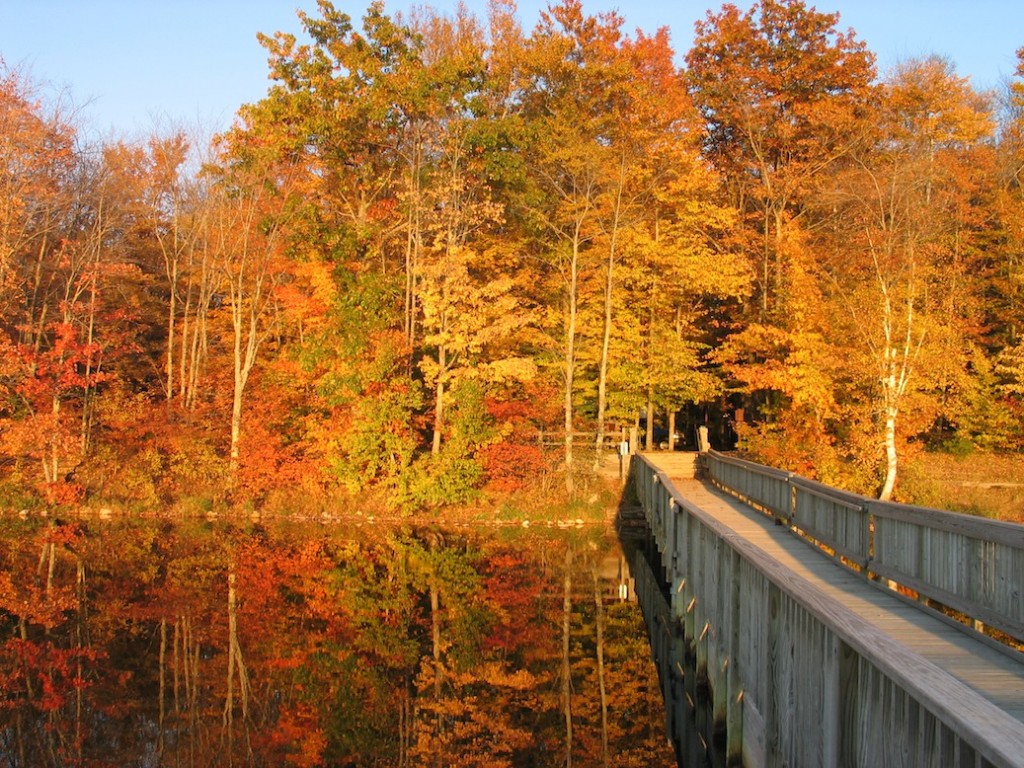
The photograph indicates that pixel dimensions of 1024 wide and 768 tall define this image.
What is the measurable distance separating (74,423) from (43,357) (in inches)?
90.1

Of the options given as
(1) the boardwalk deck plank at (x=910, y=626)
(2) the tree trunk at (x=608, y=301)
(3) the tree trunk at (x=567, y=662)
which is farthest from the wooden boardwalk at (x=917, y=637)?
(2) the tree trunk at (x=608, y=301)

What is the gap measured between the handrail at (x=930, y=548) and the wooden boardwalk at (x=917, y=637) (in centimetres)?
18

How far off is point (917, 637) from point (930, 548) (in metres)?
1.39

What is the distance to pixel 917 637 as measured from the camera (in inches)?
286

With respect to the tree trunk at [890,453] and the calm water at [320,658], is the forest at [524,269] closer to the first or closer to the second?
the tree trunk at [890,453]

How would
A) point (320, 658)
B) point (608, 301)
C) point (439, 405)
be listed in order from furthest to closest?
point (608, 301) < point (439, 405) < point (320, 658)

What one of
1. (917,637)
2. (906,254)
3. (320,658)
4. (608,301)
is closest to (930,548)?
(917,637)

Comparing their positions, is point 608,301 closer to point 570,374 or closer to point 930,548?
point 570,374

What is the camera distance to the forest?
89.1 ft

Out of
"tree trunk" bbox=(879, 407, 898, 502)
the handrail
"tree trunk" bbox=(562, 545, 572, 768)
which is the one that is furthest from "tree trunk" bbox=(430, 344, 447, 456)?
the handrail

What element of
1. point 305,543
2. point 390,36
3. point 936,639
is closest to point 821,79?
point 390,36

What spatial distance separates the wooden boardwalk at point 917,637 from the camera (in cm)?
368

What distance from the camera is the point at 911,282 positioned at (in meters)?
24.0

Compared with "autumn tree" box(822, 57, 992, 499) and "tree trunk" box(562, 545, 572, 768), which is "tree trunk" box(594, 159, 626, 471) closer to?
"autumn tree" box(822, 57, 992, 499)
